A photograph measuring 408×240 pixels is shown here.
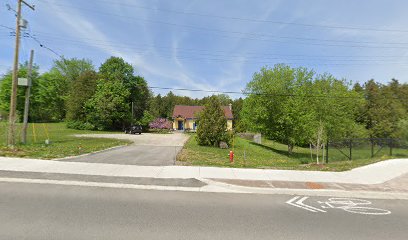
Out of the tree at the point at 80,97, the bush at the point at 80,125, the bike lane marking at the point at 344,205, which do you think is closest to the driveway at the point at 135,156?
the bike lane marking at the point at 344,205

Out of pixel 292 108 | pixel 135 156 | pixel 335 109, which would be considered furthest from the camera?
pixel 335 109

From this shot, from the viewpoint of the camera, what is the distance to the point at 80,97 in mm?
49719

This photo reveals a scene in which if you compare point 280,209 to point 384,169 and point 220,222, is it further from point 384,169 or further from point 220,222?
point 384,169

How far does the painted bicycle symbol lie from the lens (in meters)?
6.80

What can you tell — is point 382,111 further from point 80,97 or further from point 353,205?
point 80,97

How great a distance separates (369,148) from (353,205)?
15.0 m

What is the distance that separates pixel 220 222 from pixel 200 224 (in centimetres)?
44

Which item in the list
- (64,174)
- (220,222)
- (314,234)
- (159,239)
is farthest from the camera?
(64,174)

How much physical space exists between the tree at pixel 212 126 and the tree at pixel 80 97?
3191 cm

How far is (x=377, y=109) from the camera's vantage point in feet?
170

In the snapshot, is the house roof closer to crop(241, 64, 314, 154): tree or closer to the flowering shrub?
the flowering shrub

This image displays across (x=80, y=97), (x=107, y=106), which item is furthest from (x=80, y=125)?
(x=80, y=97)

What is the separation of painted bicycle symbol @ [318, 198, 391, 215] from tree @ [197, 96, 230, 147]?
55.1 feet

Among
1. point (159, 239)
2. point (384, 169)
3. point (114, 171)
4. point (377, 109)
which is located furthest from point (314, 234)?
point (377, 109)
